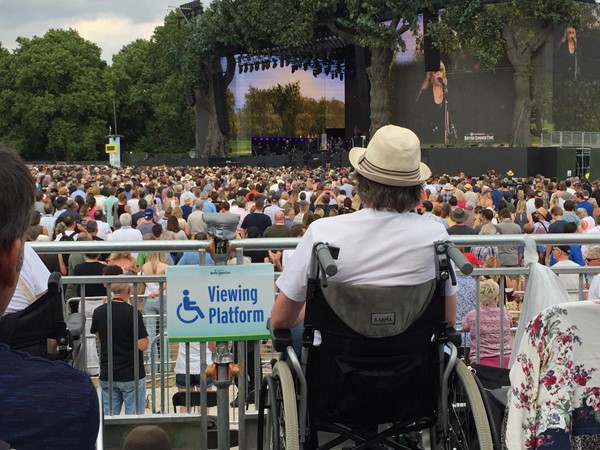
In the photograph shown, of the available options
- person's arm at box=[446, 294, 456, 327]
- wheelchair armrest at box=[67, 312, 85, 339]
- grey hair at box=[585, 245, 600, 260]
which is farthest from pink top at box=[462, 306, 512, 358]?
wheelchair armrest at box=[67, 312, 85, 339]

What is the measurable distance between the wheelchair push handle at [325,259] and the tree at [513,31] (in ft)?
129

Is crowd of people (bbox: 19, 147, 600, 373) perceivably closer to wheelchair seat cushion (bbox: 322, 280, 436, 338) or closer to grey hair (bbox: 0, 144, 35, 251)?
wheelchair seat cushion (bbox: 322, 280, 436, 338)

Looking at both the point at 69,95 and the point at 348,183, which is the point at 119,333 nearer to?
the point at 348,183

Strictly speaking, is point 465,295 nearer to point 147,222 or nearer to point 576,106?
point 147,222

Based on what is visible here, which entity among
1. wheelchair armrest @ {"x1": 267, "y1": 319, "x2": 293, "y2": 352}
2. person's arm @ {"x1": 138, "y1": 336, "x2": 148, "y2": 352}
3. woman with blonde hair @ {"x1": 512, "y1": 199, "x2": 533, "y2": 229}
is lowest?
woman with blonde hair @ {"x1": 512, "y1": 199, "x2": 533, "y2": 229}

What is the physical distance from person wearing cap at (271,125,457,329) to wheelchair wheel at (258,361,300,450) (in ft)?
0.83

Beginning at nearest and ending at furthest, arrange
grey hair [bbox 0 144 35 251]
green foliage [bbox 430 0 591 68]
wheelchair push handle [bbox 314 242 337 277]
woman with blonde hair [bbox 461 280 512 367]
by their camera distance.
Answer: grey hair [bbox 0 144 35 251]
wheelchair push handle [bbox 314 242 337 277]
woman with blonde hair [bbox 461 280 512 367]
green foliage [bbox 430 0 591 68]

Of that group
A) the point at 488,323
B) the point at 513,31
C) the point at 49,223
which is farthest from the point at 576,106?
the point at 488,323

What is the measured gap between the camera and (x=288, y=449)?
12.1 feet

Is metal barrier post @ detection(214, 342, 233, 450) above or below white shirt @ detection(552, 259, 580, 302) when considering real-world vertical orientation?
below

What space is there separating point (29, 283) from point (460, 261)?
6.71ft

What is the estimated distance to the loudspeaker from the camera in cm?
4612

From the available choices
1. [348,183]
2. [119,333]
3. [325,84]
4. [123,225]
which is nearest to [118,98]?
[325,84]

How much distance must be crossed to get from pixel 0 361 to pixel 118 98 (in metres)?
92.7
